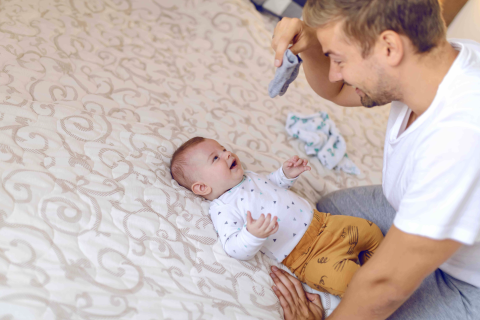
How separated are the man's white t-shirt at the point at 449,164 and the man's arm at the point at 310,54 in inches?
17.1

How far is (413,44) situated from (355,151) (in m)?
1.11

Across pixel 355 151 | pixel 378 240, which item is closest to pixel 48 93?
pixel 378 240

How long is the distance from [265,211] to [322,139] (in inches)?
25.2

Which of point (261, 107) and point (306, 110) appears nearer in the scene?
point (261, 107)

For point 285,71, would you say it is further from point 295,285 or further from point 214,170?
point 295,285

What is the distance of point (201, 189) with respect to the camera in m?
1.27

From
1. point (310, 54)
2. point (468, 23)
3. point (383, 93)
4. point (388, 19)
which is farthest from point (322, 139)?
point (468, 23)

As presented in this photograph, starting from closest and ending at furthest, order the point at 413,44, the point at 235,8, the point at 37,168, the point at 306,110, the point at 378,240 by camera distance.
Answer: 1. the point at 413,44
2. the point at 37,168
3. the point at 378,240
4. the point at 306,110
5. the point at 235,8

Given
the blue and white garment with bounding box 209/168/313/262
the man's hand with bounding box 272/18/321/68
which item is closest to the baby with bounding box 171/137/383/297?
the blue and white garment with bounding box 209/168/313/262

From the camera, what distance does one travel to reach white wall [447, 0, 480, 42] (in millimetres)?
2324

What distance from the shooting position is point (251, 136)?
160 cm

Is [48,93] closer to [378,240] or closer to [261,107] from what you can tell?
[261,107]

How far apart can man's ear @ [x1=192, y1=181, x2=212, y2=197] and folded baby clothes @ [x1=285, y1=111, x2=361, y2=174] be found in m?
0.63

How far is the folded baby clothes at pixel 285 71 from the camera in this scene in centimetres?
104
